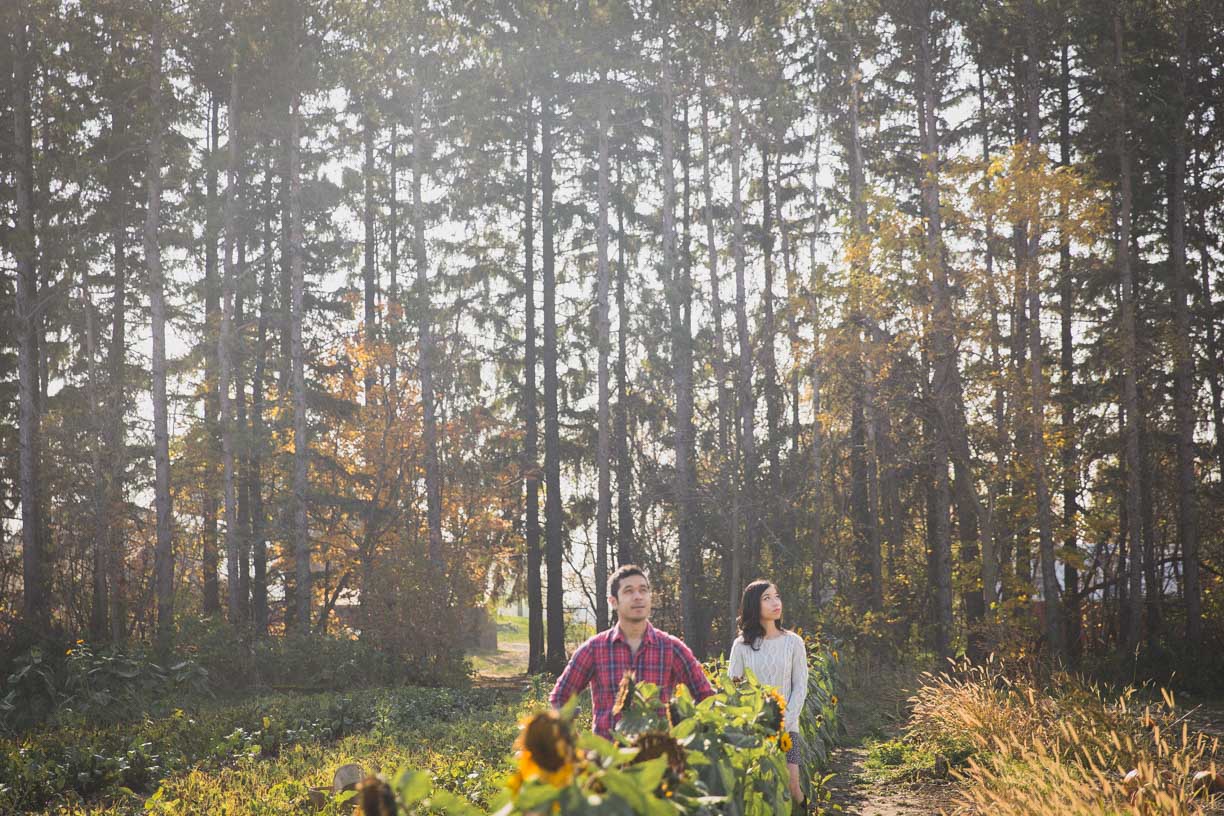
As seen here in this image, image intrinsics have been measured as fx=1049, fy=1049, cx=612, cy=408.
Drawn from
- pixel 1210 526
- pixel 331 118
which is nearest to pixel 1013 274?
pixel 1210 526

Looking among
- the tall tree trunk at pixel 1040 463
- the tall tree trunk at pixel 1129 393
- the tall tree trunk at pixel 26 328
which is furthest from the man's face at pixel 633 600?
the tall tree trunk at pixel 26 328

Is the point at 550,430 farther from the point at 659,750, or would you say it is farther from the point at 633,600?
the point at 659,750

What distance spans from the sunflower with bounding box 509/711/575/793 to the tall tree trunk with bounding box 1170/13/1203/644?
1826 centimetres

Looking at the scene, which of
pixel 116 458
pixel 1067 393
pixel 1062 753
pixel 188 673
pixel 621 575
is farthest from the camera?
pixel 1067 393

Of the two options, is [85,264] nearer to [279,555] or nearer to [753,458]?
[279,555]

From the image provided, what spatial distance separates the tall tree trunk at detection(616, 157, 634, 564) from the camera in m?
Answer: 24.7

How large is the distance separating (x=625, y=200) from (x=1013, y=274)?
1279cm

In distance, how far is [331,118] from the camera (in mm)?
27562

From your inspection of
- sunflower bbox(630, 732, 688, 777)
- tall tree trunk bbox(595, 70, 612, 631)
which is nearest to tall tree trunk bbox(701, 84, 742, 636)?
tall tree trunk bbox(595, 70, 612, 631)

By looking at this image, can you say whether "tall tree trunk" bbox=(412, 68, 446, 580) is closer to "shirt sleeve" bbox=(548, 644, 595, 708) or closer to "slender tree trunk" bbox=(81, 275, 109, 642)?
"slender tree trunk" bbox=(81, 275, 109, 642)

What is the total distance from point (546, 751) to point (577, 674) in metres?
2.56

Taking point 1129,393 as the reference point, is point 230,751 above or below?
below

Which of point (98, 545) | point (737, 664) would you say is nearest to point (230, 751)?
point (737, 664)

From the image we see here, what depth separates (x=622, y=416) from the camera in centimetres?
2686
